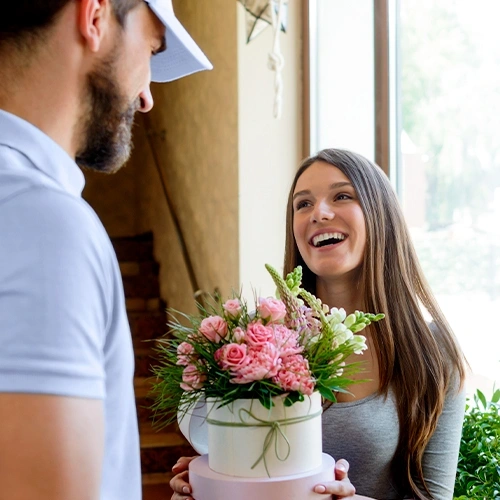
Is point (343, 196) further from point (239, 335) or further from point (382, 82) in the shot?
point (382, 82)

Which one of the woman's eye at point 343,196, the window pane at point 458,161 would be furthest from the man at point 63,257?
the window pane at point 458,161

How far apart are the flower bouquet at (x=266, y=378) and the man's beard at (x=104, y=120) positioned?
0.43 m

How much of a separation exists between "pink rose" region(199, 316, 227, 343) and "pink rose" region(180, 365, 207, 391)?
0.06 meters

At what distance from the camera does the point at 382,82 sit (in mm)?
3041

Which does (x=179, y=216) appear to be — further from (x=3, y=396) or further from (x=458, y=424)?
(x=3, y=396)

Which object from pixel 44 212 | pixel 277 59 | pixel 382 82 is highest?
pixel 277 59

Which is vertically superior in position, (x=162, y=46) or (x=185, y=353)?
(x=162, y=46)

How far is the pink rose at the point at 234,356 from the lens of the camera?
3.92 ft

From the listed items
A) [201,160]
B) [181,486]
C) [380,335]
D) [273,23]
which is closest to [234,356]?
[181,486]

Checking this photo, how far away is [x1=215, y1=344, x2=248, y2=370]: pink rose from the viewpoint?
1194 mm

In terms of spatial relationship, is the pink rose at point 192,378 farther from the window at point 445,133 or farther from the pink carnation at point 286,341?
the window at point 445,133

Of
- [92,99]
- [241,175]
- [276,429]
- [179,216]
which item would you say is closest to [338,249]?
[276,429]

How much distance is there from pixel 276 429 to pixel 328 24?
2.64 meters

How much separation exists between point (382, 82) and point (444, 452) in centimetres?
174
